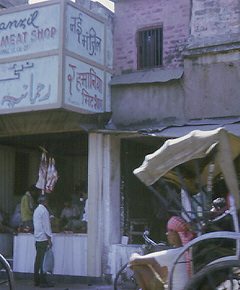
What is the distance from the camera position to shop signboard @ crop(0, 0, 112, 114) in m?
10.8

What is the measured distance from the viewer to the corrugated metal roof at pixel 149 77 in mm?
11547

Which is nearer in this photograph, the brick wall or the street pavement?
the street pavement

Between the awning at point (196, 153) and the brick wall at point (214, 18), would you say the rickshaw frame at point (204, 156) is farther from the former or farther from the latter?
the brick wall at point (214, 18)

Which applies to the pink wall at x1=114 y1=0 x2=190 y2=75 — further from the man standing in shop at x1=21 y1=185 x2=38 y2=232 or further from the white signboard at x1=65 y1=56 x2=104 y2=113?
the man standing in shop at x1=21 y1=185 x2=38 y2=232

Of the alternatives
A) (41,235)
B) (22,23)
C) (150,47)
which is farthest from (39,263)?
(150,47)

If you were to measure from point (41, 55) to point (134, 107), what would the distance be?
7.49 ft

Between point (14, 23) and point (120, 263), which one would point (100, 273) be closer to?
point (120, 263)

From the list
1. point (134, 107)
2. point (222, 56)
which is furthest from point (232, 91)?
point (134, 107)

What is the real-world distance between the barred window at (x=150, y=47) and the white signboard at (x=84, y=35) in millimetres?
978

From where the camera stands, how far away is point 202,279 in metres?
5.32

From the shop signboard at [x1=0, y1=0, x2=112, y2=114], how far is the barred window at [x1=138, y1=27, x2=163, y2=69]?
0.90 meters

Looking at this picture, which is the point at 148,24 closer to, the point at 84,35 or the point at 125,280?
the point at 84,35

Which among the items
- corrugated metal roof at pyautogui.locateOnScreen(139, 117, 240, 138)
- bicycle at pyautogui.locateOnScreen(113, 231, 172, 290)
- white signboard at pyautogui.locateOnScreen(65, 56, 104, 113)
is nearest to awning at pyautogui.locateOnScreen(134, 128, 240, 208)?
bicycle at pyautogui.locateOnScreen(113, 231, 172, 290)

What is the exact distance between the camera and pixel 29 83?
11.2 metres
